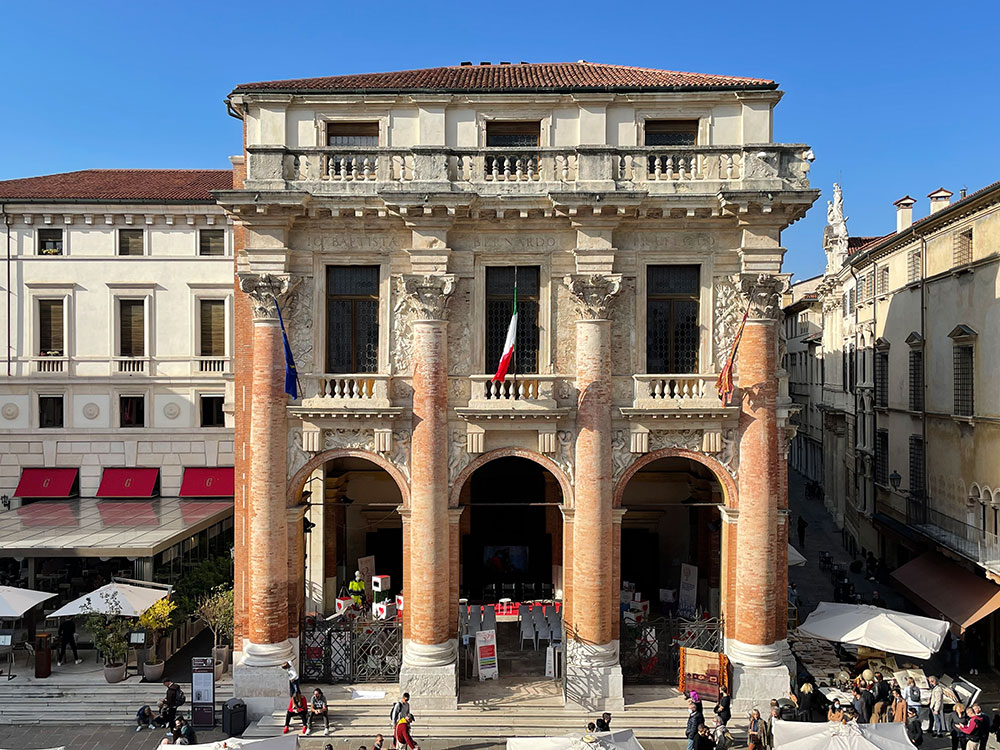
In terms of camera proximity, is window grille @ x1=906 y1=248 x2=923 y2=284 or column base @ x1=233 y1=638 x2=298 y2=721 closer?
column base @ x1=233 y1=638 x2=298 y2=721

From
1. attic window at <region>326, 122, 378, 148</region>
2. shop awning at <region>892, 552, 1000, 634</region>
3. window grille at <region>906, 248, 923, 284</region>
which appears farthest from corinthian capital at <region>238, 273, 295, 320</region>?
window grille at <region>906, 248, 923, 284</region>

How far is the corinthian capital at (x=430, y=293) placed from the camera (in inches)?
707

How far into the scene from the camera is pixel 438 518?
18156 mm

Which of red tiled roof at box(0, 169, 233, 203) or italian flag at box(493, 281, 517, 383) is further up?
red tiled roof at box(0, 169, 233, 203)

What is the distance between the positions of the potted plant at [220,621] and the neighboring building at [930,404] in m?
21.4

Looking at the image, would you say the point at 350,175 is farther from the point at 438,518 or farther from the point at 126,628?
the point at 126,628

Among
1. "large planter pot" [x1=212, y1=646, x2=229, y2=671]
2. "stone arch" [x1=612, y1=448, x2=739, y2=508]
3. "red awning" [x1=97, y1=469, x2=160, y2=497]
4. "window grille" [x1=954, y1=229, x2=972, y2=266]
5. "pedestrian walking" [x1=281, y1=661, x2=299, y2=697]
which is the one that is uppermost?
"window grille" [x1=954, y1=229, x2=972, y2=266]

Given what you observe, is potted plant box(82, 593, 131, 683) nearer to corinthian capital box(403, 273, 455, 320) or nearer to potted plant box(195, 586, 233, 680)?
potted plant box(195, 586, 233, 680)

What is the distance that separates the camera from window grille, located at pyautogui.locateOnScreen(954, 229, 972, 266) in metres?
24.8

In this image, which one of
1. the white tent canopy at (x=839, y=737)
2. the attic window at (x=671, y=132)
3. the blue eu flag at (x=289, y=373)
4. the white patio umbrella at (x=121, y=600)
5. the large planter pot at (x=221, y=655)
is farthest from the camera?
the white patio umbrella at (x=121, y=600)

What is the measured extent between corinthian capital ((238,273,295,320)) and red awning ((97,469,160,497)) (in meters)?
14.8

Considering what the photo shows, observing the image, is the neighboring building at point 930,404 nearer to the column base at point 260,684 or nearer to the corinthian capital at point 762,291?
the corinthian capital at point 762,291

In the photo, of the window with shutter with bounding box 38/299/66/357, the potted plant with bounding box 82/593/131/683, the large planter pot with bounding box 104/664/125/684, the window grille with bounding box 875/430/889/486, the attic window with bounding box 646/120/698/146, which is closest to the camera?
the attic window with bounding box 646/120/698/146

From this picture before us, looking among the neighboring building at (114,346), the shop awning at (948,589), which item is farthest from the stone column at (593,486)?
the neighboring building at (114,346)
